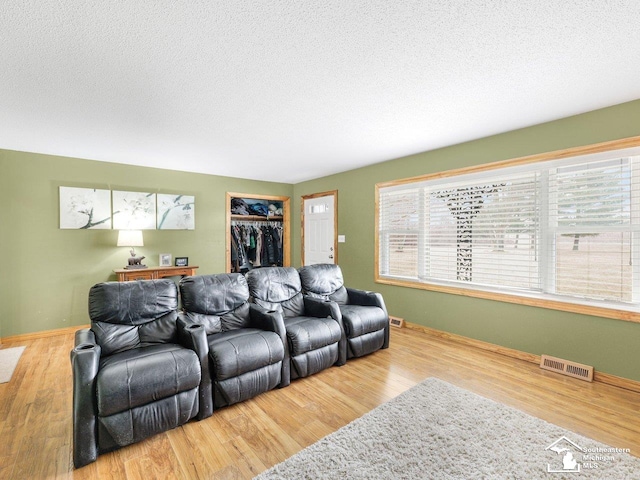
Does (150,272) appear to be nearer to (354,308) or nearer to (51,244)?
(51,244)

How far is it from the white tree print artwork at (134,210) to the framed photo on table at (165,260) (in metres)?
0.47

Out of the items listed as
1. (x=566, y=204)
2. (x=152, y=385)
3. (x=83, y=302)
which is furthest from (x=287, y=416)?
(x=83, y=302)

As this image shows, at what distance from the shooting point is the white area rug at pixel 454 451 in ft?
5.51

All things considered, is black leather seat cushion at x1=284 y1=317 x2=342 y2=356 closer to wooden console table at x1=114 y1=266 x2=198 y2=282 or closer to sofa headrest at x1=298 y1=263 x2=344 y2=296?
sofa headrest at x1=298 y1=263 x2=344 y2=296

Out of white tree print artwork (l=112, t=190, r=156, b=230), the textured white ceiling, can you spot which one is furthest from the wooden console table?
the textured white ceiling

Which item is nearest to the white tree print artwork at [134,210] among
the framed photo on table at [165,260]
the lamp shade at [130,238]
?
the lamp shade at [130,238]

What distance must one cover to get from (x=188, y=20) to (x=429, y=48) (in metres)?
1.41

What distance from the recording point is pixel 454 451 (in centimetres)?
184

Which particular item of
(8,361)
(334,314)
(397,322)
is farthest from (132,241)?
(397,322)

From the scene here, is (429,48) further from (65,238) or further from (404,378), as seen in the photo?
(65,238)

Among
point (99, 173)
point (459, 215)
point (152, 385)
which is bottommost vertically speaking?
point (152, 385)

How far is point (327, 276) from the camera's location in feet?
12.4

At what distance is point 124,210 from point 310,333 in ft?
12.0

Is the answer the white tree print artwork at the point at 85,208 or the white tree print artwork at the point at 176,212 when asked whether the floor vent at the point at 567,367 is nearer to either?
the white tree print artwork at the point at 176,212
